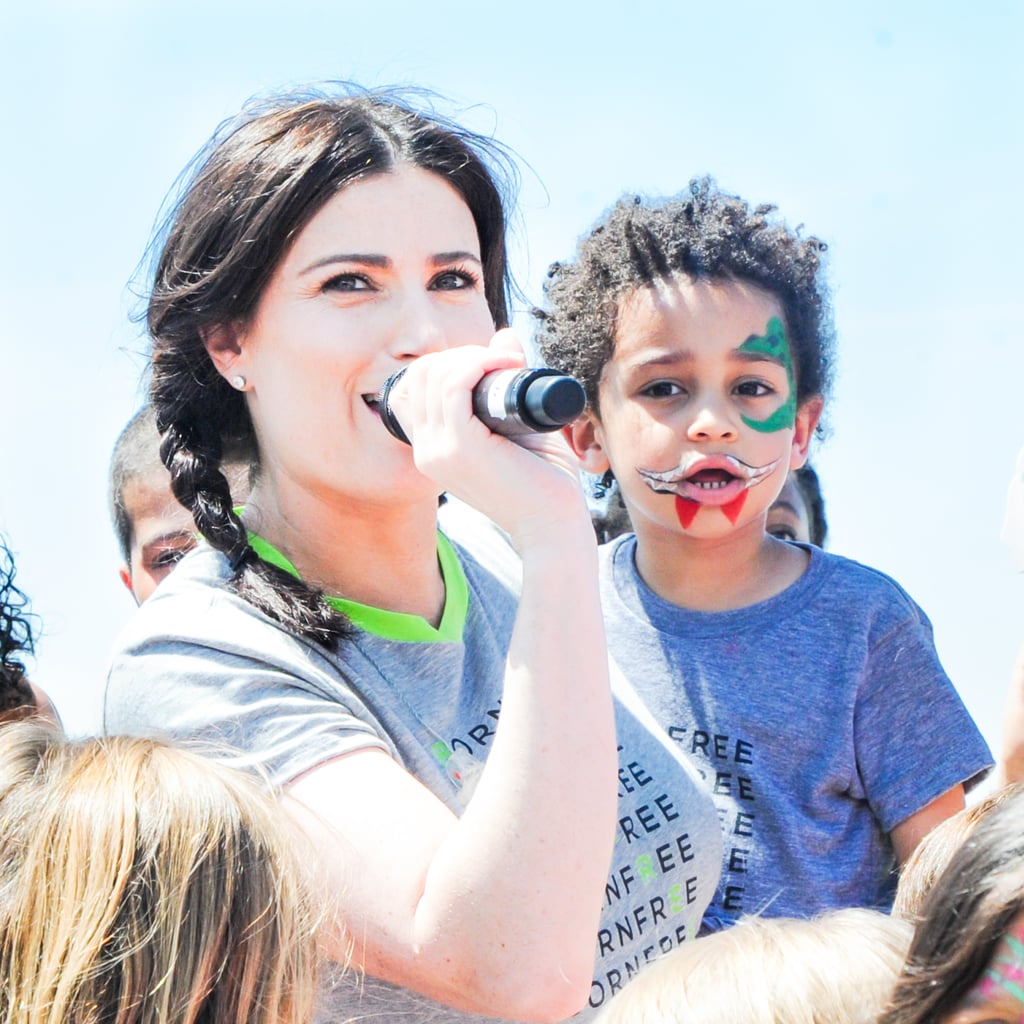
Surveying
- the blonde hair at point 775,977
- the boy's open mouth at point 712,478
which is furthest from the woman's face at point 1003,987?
the boy's open mouth at point 712,478

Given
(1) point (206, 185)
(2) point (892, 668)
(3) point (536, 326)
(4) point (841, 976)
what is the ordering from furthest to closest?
(3) point (536, 326) → (2) point (892, 668) → (1) point (206, 185) → (4) point (841, 976)

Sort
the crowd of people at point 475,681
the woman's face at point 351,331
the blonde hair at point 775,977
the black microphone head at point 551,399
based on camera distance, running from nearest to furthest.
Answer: the blonde hair at point 775,977, the crowd of people at point 475,681, the black microphone head at point 551,399, the woman's face at point 351,331

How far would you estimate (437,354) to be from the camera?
211 centimetres

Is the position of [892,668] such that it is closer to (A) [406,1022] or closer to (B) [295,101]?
(A) [406,1022]

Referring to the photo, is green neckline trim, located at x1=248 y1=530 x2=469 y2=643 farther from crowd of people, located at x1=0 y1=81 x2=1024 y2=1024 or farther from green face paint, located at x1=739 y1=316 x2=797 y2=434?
green face paint, located at x1=739 y1=316 x2=797 y2=434

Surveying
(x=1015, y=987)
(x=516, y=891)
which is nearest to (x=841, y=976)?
(x=1015, y=987)

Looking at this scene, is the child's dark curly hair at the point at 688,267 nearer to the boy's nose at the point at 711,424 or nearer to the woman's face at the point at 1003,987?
the boy's nose at the point at 711,424

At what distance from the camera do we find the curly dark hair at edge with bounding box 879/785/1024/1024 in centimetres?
133

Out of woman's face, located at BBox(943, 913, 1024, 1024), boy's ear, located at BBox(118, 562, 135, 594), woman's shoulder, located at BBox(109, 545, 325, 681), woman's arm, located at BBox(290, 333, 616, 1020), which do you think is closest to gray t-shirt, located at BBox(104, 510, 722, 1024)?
woman's shoulder, located at BBox(109, 545, 325, 681)

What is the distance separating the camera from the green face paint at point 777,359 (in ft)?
10.2

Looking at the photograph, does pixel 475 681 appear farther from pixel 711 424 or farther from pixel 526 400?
pixel 711 424

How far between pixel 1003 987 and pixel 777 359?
1970 mm

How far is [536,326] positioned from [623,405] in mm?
514

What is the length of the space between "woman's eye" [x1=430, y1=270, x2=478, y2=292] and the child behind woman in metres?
0.73
